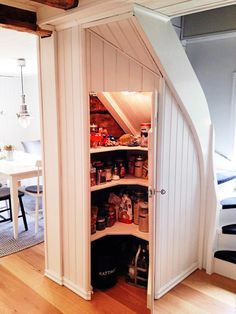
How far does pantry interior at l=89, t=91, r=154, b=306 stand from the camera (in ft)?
8.43

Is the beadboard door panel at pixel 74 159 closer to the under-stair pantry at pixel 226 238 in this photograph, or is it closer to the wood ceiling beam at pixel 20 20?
the wood ceiling beam at pixel 20 20

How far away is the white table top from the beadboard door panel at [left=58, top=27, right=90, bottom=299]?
54.9 inches

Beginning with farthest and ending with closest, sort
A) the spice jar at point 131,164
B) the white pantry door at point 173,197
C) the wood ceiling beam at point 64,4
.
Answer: the spice jar at point 131,164 → the white pantry door at point 173,197 → the wood ceiling beam at point 64,4

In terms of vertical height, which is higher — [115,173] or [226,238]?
[115,173]

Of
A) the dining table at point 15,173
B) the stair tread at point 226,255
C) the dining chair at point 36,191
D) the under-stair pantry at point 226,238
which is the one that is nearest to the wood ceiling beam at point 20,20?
the dining chair at point 36,191

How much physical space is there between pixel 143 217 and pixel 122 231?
0.74 ft

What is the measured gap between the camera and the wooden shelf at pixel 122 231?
2547 millimetres

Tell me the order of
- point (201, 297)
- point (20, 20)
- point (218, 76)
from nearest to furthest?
1. point (20, 20)
2. point (201, 297)
3. point (218, 76)

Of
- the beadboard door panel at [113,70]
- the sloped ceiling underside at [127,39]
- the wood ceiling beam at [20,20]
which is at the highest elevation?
the wood ceiling beam at [20,20]

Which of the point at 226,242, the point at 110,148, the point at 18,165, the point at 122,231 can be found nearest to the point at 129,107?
the point at 110,148

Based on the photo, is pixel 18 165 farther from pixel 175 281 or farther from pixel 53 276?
pixel 175 281

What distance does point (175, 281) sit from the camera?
265 centimetres

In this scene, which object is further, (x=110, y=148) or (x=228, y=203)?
(x=228, y=203)

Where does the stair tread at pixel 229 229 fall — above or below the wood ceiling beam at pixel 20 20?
below
